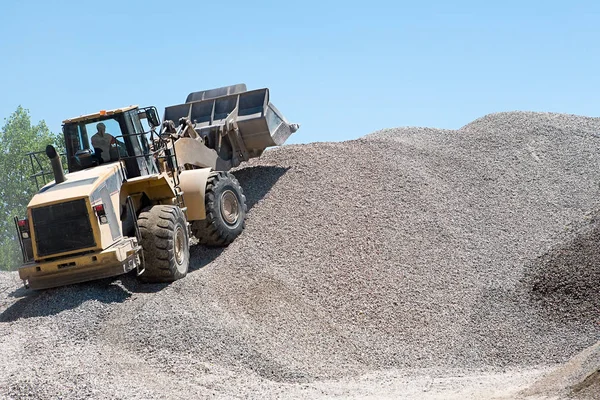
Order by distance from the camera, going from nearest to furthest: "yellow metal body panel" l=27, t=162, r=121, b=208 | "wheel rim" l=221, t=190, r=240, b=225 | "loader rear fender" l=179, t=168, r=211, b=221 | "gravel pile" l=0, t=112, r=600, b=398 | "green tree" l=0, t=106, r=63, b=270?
1. "gravel pile" l=0, t=112, r=600, b=398
2. "yellow metal body panel" l=27, t=162, r=121, b=208
3. "loader rear fender" l=179, t=168, r=211, b=221
4. "wheel rim" l=221, t=190, r=240, b=225
5. "green tree" l=0, t=106, r=63, b=270

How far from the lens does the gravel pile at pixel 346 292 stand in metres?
9.16

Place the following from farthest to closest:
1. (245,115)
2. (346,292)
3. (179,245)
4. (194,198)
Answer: (245,115)
(194,198)
(346,292)
(179,245)

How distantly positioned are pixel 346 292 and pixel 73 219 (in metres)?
4.52

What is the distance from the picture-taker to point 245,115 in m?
15.6

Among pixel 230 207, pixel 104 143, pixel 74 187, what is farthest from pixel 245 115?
pixel 74 187

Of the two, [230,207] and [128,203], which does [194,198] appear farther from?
[128,203]

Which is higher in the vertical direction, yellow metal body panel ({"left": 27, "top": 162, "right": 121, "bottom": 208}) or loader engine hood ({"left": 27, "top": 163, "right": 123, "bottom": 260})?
yellow metal body panel ({"left": 27, "top": 162, "right": 121, "bottom": 208})

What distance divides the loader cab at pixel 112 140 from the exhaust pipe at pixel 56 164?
3.10 ft

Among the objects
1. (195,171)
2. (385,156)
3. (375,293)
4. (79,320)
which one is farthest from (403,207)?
(79,320)

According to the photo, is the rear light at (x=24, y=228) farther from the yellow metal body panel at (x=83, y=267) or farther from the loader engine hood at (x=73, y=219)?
the yellow metal body panel at (x=83, y=267)

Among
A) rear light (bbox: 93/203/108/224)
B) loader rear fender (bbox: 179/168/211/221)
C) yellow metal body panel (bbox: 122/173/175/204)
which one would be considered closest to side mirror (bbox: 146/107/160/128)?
A: yellow metal body panel (bbox: 122/173/175/204)

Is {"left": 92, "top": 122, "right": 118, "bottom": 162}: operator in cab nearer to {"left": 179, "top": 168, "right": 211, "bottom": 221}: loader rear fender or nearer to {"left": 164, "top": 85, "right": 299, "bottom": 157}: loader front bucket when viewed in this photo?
{"left": 179, "top": 168, "right": 211, "bottom": 221}: loader rear fender

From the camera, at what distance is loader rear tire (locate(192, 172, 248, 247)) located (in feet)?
41.9

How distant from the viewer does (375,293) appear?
40.4 feet
